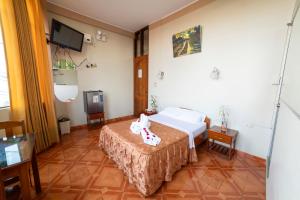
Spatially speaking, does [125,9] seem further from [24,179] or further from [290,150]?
[290,150]

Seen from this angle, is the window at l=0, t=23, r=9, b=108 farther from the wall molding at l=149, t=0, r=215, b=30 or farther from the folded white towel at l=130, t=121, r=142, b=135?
the wall molding at l=149, t=0, r=215, b=30

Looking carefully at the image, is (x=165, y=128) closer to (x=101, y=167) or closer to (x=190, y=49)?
(x=101, y=167)

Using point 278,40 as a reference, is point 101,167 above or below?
below

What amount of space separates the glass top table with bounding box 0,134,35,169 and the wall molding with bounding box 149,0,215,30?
3.56 meters

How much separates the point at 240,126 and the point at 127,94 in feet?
11.3

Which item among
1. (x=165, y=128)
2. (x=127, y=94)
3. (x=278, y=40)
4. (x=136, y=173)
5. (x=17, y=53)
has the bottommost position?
(x=136, y=173)

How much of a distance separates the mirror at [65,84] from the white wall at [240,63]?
2.71 metres

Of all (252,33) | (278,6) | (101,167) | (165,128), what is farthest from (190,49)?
(101,167)

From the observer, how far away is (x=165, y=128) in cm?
240

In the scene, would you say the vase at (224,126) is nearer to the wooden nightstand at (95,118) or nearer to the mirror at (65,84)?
the wooden nightstand at (95,118)

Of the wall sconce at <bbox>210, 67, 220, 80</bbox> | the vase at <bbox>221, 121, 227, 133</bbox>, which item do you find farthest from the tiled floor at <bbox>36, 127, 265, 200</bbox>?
the wall sconce at <bbox>210, 67, 220, 80</bbox>

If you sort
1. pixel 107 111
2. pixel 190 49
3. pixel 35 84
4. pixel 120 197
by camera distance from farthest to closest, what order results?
pixel 107 111
pixel 190 49
pixel 35 84
pixel 120 197

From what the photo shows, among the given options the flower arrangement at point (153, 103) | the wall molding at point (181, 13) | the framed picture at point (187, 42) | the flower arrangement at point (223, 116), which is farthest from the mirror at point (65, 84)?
the flower arrangement at point (223, 116)

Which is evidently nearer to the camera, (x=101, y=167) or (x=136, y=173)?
(x=136, y=173)
